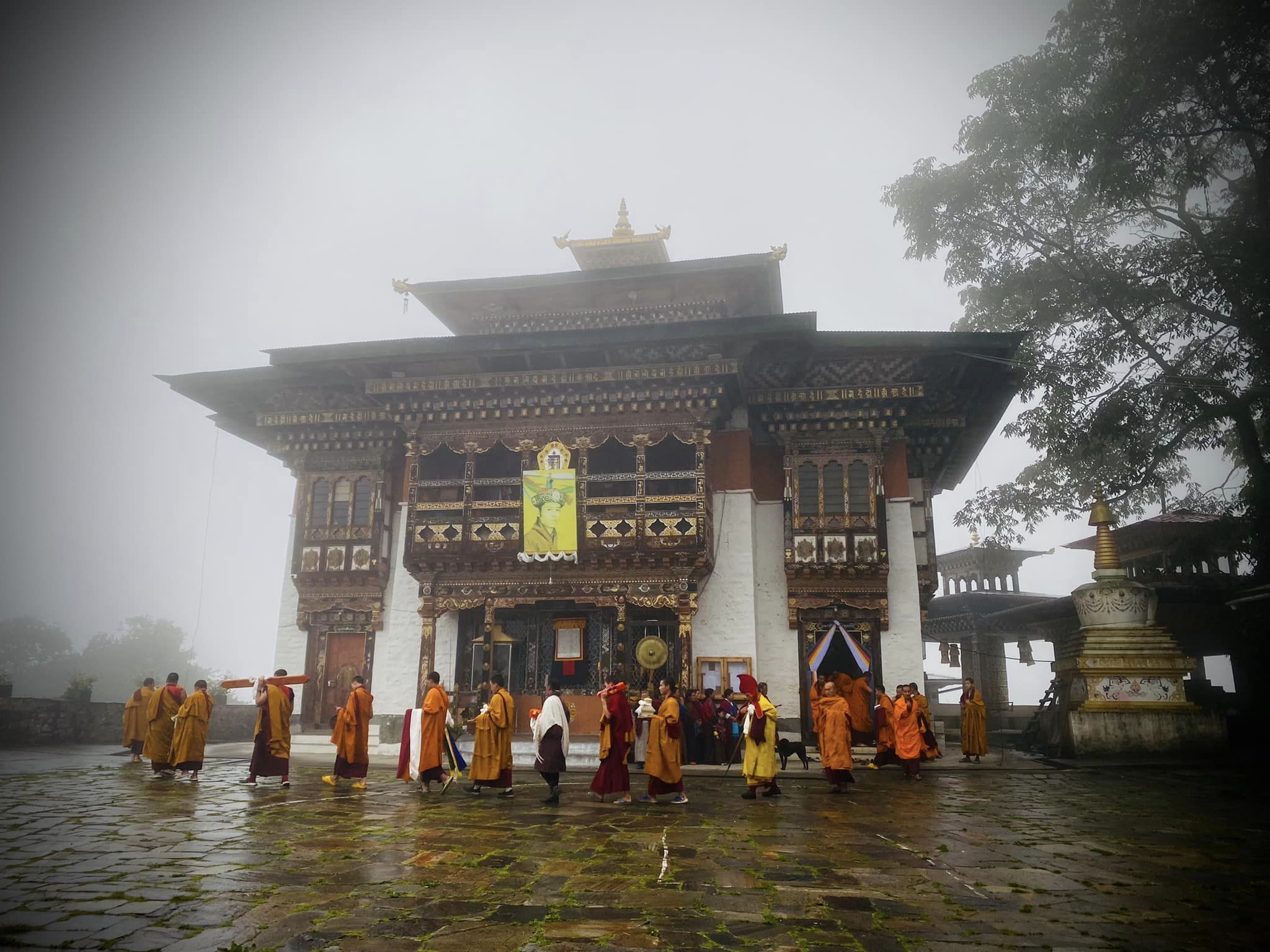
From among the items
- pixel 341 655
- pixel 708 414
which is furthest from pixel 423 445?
pixel 708 414

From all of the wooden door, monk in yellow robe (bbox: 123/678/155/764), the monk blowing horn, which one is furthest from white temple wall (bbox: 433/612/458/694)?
the monk blowing horn

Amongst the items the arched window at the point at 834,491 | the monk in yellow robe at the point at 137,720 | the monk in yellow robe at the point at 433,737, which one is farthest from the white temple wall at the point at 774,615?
the monk in yellow robe at the point at 137,720

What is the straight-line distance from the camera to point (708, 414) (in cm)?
1819

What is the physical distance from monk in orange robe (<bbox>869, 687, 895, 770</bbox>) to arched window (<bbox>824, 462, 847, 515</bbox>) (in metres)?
4.30

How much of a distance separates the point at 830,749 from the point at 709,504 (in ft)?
24.5

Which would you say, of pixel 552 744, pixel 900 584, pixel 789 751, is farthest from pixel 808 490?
pixel 552 744

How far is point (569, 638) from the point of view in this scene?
19031 mm

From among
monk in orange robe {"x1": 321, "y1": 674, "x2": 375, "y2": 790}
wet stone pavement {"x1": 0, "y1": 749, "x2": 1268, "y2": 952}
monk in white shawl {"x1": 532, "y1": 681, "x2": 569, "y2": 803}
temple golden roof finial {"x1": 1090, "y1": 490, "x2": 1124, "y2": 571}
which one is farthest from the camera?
temple golden roof finial {"x1": 1090, "y1": 490, "x2": 1124, "y2": 571}

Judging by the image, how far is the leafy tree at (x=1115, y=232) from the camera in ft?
58.6

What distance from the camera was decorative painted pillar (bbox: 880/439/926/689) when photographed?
17.8 metres

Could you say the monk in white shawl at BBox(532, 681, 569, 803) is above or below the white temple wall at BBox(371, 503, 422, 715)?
below

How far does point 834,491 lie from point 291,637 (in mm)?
13643

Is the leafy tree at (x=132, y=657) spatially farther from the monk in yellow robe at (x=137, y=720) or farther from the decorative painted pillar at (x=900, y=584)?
the decorative painted pillar at (x=900, y=584)

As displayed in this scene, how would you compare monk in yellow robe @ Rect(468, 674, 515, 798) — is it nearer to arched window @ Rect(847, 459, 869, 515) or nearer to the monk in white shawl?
the monk in white shawl
